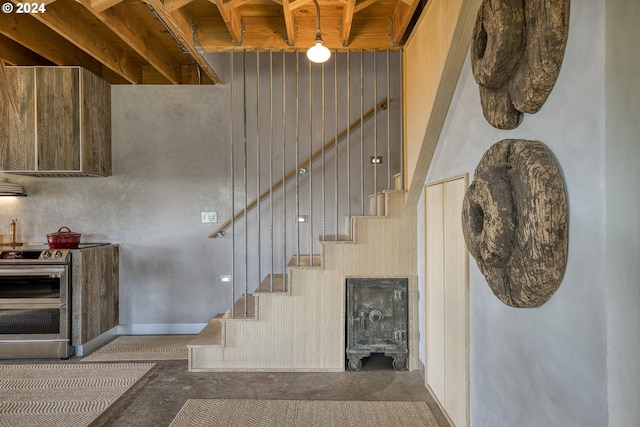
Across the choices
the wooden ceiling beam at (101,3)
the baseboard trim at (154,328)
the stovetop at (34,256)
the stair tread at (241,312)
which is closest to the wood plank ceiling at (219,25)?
the wooden ceiling beam at (101,3)

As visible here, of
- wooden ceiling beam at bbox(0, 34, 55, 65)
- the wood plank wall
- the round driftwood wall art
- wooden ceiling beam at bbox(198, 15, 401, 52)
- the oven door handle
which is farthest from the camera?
wooden ceiling beam at bbox(0, 34, 55, 65)

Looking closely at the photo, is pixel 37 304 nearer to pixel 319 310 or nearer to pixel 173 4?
pixel 319 310

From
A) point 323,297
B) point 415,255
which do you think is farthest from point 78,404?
point 415,255

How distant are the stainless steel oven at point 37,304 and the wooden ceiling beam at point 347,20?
115 inches

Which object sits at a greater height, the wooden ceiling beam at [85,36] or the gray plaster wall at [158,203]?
the wooden ceiling beam at [85,36]

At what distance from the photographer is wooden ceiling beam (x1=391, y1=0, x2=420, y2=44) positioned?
2.61 meters

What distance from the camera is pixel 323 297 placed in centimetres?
294

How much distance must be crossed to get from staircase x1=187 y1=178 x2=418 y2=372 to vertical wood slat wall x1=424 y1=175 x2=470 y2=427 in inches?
12.1

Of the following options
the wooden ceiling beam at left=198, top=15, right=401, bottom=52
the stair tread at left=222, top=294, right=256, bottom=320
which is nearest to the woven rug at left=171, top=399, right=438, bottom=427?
the stair tread at left=222, top=294, right=256, bottom=320

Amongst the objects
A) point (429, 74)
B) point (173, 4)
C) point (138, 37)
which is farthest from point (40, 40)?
point (429, 74)

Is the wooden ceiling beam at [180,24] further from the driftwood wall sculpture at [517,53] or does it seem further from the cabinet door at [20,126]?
the driftwood wall sculpture at [517,53]

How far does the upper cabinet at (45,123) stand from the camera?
134 inches

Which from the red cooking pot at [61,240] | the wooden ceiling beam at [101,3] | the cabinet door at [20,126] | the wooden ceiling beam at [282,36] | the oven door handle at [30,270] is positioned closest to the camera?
the wooden ceiling beam at [101,3]

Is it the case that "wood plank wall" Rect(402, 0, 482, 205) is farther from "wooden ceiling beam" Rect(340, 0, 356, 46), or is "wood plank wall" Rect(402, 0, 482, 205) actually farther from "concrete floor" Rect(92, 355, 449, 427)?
"concrete floor" Rect(92, 355, 449, 427)
